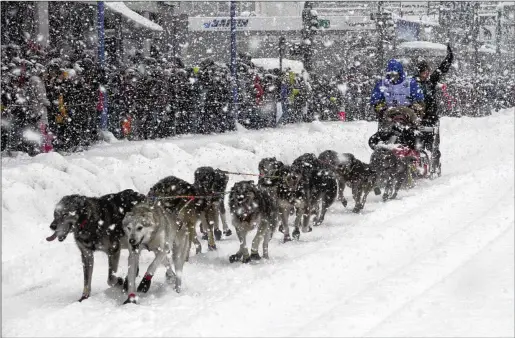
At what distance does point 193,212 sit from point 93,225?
150cm

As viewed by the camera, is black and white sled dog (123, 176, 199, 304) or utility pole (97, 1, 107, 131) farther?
utility pole (97, 1, 107, 131)

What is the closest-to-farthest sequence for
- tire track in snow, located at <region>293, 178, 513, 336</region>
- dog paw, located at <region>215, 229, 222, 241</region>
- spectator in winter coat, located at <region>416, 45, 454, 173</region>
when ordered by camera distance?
tire track in snow, located at <region>293, 178, 513, 336</region>, dog paw, located at <region>215, 229, 222, 241</region>, spectator in winter coat, located at <region>416, 45, 454, 173</region>

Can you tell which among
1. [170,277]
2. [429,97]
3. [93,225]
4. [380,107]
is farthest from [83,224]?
[429,97]

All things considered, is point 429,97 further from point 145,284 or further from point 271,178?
point 145,284

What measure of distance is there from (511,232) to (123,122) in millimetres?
9846

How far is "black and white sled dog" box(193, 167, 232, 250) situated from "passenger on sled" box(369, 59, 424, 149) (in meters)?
3.95

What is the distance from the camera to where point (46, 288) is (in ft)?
22.5

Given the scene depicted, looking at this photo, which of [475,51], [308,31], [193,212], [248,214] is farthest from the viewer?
[475,51]

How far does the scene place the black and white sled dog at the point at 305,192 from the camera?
28.0 ft

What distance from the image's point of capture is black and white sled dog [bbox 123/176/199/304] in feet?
20.1

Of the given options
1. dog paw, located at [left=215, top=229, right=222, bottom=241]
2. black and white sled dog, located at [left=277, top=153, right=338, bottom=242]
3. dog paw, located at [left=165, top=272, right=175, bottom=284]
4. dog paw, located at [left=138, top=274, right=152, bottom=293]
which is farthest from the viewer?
dog paw, located at [left=215, top=229, right=222, bottom=241]

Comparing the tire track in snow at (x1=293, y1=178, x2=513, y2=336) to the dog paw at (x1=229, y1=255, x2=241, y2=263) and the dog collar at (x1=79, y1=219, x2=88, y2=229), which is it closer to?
the dog paw at (x1=229, y1=255, x2=241, y2=263)

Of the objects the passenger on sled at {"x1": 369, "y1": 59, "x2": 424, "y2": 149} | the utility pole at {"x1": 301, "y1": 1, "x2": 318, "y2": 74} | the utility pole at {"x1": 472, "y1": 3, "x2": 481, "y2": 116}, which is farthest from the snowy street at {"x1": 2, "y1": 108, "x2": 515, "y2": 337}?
the utility pole at {"x1": 472, "y1": 3, "x2": 481, "y2": 116}

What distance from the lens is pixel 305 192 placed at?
29.2 feet
